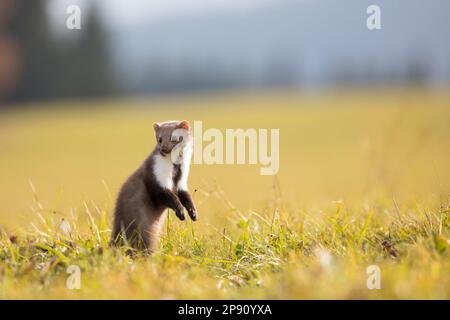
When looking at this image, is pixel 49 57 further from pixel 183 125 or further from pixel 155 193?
pixel 155 193

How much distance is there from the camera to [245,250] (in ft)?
17.1

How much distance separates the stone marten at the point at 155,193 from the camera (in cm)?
557

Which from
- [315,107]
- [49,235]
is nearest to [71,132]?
[315,107]

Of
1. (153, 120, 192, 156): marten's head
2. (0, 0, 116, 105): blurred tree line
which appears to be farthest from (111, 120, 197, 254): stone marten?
(0, 0, 116, 105): blurred tree line

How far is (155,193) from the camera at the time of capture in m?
5.65

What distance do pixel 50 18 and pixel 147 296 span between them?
6618 cm

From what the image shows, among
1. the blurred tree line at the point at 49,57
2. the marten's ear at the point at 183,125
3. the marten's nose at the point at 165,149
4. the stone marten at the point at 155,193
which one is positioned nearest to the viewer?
the stone marten at the point at 155,193

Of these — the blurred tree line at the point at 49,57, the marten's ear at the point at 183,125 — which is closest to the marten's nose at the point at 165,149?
the marten's ear at the point at 183,125

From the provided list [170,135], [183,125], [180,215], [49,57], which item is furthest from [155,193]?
[49,57]

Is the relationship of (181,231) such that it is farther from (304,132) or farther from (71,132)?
(71,132)

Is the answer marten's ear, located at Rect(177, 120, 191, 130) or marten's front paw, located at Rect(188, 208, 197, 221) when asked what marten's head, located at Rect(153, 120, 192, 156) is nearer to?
marten's ear, located at Rect(177, 120, 191, 130)

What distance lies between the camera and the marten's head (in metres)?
5.72

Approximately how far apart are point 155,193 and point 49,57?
6375 centimetres

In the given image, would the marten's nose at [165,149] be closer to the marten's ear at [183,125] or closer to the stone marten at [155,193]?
the stone marten at [155,193]
